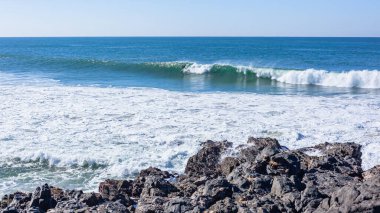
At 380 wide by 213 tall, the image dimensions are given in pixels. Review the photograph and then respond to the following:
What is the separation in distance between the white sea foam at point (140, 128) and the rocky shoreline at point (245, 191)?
4.95ft

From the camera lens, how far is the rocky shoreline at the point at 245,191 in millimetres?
5527

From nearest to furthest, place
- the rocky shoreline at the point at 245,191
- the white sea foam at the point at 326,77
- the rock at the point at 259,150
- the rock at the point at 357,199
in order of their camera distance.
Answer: the rock at the point at 357,199
the rocky shoreline at the point at 245,191
the rock at the point at 259,150
the white sea foam at the point at 326,77

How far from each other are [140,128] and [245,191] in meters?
6.60

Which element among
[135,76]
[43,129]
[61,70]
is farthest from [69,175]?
[61,70]

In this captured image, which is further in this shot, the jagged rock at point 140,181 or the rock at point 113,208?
the jagged rock at point 140,181

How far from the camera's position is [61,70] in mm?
35562

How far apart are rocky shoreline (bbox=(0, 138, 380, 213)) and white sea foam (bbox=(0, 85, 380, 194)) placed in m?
1.51

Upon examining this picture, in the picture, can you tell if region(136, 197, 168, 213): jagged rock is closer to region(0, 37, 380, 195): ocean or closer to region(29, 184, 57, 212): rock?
region(29, 184, 57, 212): rock

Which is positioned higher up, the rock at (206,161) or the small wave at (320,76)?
the rock at (206,161)

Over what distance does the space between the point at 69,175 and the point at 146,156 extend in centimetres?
164

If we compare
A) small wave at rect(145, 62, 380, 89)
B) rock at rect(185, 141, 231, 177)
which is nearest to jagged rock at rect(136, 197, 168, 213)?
rock at rect(185, 141, 231, 177)

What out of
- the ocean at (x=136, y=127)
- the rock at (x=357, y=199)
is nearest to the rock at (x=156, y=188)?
the ocean at (x=136, y=127)

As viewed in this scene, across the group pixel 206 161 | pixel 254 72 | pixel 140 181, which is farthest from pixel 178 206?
pixel 254 72

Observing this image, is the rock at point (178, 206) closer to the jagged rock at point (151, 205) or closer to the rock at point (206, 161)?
the jagged rock at point (151, 205)
